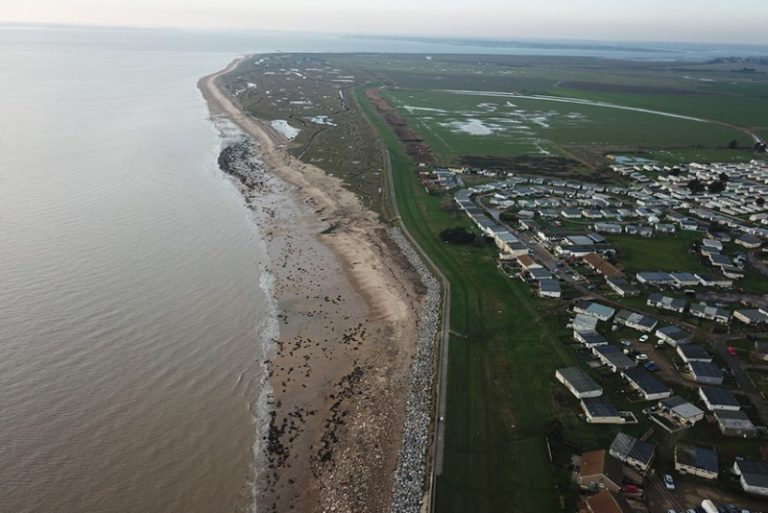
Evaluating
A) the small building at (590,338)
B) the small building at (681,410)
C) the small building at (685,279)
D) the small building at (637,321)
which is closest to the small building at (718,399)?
the small building at (681,410)

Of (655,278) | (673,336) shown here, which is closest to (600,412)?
(673,336)

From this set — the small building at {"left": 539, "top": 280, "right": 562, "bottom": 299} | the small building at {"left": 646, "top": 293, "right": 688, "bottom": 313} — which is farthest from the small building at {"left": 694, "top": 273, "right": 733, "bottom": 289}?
the small building at {"left": 539, "top": 280, "right": 562, "bottom": 299}

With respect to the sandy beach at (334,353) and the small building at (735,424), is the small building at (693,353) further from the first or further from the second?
the sandy beach at (334,353)

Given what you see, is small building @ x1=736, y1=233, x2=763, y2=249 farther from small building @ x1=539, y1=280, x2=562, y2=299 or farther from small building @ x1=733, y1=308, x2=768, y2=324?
small building @ x1=539, y1=280, x2=562, y2=299

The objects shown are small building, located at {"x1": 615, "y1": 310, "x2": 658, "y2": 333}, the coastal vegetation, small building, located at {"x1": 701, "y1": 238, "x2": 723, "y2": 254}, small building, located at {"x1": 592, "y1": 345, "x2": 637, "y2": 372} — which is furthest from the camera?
small building, located at {"x1": 701, "y1": 238, "x2": 723, "y2": 254}

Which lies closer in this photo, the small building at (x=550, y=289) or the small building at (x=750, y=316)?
the small building at (x=750, y=316)

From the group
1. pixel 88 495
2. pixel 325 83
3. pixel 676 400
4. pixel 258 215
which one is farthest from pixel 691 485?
pixel 325 83
